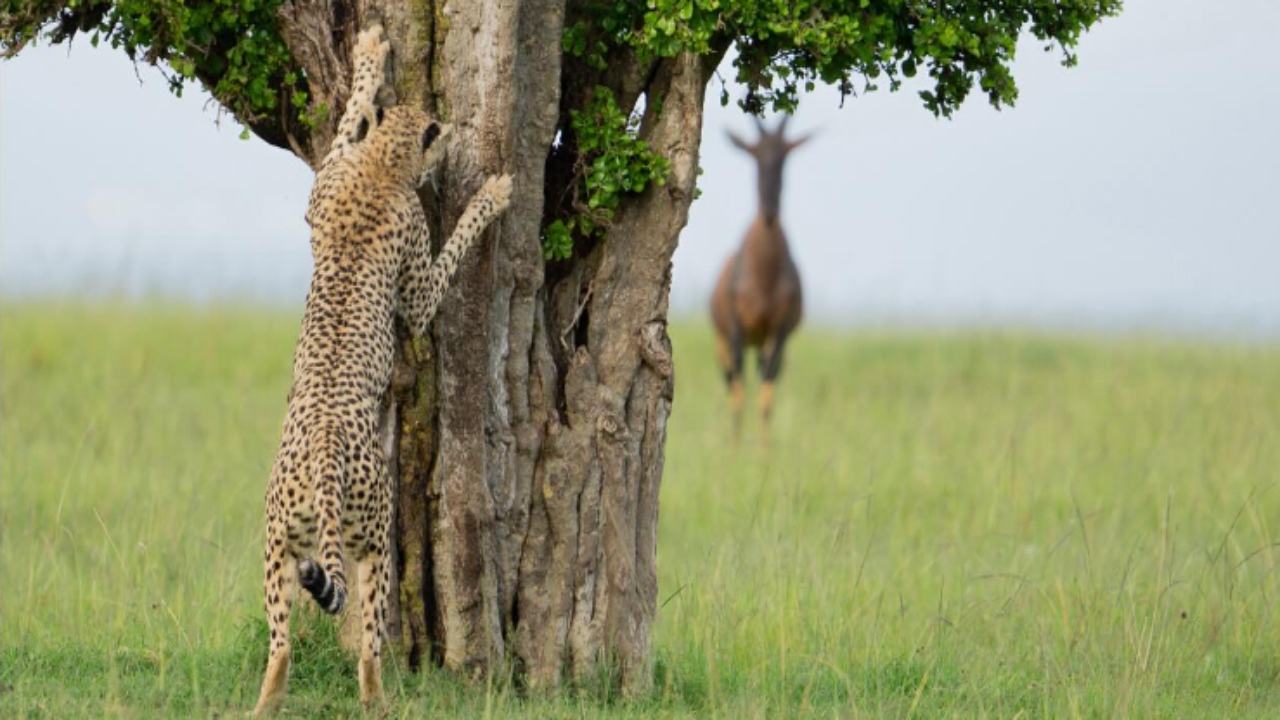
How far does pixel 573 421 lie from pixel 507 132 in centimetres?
111

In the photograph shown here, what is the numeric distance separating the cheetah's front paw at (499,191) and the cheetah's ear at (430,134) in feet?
0.82

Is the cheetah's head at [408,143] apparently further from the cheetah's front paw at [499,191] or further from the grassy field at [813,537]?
the grassy field at [813,537]

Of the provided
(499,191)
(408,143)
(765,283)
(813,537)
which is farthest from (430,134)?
(765,283)

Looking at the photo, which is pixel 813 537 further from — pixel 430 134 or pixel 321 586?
pixel 321 586

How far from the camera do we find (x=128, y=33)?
6.27 metres

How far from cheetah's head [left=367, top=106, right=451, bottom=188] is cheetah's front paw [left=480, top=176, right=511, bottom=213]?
220 mm

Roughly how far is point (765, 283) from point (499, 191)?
1045 cm

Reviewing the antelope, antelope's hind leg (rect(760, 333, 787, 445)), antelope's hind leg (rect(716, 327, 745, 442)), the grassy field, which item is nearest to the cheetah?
the grassy field

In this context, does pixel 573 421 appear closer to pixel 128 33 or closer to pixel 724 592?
pixel 724 592

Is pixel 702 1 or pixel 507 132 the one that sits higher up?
pixel 702 1

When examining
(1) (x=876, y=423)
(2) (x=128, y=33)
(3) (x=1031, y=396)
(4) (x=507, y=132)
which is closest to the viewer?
(4) (x=507, y=132)

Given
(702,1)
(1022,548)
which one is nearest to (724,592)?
(702,1)

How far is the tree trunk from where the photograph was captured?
19.4 feet

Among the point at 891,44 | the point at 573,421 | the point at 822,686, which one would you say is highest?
the point at 891,44
